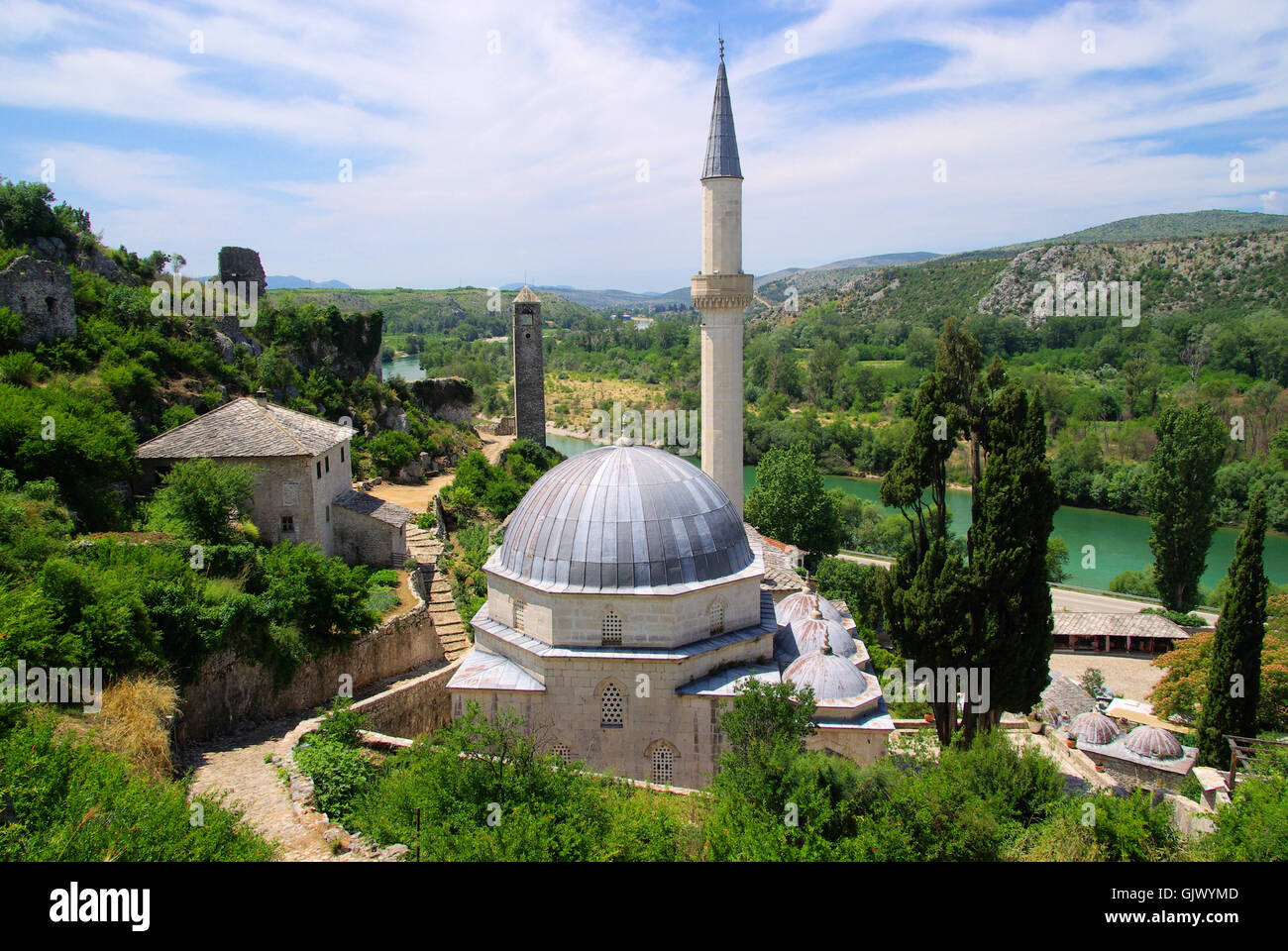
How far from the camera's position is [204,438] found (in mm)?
21672

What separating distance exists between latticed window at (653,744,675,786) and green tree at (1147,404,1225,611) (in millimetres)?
32197

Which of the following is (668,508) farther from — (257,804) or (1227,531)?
(1227,531)

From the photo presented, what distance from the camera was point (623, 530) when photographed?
50.9 ft

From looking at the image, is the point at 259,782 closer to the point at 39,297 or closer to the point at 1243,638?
the point at 39,297

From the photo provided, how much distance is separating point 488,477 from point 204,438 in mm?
15923

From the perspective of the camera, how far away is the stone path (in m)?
11.4

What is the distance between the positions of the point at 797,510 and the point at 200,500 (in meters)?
27.8

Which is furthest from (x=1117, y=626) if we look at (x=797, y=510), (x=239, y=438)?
(x=239, y=438)

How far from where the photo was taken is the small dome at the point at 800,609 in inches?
731

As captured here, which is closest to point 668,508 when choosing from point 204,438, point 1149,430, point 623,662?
point 623,662

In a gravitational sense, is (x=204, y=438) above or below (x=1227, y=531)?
above

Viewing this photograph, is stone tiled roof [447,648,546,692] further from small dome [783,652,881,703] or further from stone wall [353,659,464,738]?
small dome [783,652,881,703]

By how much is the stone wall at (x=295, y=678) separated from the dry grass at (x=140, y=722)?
1357 mm

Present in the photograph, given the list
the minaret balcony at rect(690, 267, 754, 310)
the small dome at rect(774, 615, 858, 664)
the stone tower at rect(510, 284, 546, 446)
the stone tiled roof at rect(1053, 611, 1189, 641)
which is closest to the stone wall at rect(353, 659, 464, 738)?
the small dome at rect(774, 615, 858, 664)
